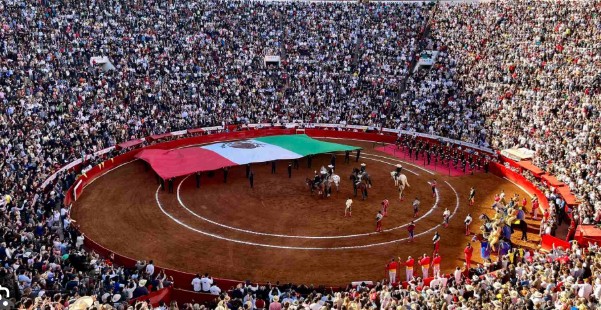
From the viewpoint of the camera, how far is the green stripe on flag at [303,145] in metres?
39.9

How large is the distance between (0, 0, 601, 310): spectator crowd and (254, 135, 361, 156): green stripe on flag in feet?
23.3

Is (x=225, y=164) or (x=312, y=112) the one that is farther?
(x=312, y=112)

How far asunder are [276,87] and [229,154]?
54.2 feet

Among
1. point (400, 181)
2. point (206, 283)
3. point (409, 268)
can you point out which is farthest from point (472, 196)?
point (206, 283)

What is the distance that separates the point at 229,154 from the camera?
125ft

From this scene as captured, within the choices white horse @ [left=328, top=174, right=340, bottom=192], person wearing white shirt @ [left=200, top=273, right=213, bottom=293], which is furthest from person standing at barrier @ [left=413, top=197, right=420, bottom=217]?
person wearing white shirt @ [left=200, top=273, right=213, bottom=293]

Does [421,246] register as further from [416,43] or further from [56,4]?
[56,4]

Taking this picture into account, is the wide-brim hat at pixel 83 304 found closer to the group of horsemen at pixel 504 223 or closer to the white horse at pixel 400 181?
the group of horsemen at pixel 504 223

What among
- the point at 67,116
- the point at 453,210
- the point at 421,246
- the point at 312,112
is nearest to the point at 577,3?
the point at 312,112

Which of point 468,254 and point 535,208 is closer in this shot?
point 468,254

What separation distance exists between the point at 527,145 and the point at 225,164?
21382 millimetres

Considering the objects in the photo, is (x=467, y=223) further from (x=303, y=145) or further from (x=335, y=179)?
(x=303, y=145)

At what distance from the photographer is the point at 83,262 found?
22312 mm

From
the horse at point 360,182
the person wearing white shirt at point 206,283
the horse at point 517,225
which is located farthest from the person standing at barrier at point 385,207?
the person wearing white shirt at point 206,283
